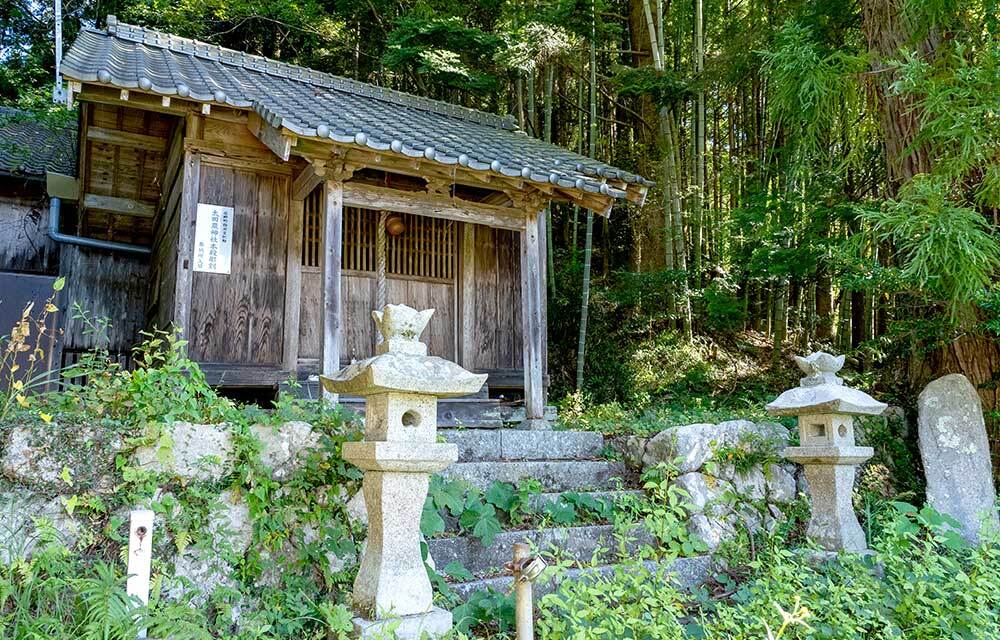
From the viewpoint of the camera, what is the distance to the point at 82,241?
9789 millimetres

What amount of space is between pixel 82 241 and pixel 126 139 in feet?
10.7

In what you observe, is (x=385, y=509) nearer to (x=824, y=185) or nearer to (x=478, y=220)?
(x=478, y=220)

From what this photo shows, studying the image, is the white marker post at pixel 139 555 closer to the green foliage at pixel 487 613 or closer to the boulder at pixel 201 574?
the boulder at pixel 201 574

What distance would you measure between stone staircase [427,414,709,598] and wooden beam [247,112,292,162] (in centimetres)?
266

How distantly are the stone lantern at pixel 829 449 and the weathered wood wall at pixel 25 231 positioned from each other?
11818 millimetres

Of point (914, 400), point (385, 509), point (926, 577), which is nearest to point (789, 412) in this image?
point (926, 577)

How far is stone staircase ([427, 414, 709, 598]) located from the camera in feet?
13.0

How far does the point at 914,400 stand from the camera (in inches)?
240

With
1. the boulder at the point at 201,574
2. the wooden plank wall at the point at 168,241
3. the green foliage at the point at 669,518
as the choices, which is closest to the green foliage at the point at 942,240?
the green foliage at the point at 669,518

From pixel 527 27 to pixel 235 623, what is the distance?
9.39 metres

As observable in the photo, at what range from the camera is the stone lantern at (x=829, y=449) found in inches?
177

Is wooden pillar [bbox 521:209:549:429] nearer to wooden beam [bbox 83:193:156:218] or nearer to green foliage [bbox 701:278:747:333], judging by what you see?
green foliage [bbox 701:278:747:333]

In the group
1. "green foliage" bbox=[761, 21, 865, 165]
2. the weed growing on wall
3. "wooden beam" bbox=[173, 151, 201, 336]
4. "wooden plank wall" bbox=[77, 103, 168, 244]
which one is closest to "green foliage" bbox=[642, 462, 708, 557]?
the weed growing on wall

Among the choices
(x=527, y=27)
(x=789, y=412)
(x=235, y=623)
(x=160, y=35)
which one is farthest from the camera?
(x=527, y=27)
